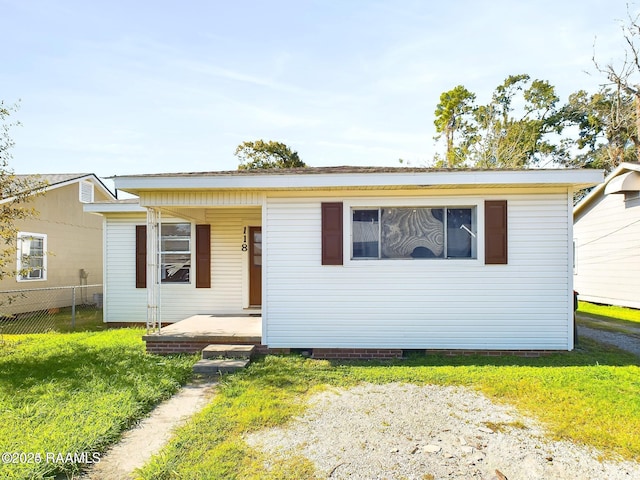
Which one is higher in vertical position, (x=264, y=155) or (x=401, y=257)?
(x=264, y=155)

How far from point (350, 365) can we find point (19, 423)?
3912mm

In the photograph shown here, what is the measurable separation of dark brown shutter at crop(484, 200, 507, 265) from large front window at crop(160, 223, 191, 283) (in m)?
6.12

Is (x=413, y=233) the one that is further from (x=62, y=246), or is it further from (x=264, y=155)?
(x=264, y=155)

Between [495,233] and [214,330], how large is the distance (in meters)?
5.03

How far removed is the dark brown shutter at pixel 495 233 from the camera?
5.68 metres

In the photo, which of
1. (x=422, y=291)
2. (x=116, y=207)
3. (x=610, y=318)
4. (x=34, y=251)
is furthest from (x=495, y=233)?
(x=34, y=251)

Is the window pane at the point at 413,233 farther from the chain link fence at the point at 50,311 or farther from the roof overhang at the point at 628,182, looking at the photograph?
the roof overhang at the point at 628,182

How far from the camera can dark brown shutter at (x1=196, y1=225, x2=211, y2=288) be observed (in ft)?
Result: 25.8

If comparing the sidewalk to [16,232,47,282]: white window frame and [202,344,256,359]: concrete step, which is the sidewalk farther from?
[16,232,47,282]: white window frame

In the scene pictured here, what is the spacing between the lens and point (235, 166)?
22781mm

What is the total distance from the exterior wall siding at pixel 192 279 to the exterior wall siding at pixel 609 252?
11.1m

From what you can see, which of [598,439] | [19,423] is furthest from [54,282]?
[598,439]

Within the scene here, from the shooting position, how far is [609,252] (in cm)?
1163

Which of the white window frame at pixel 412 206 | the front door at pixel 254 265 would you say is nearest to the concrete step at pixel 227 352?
the white window frame at pixel 412 206
